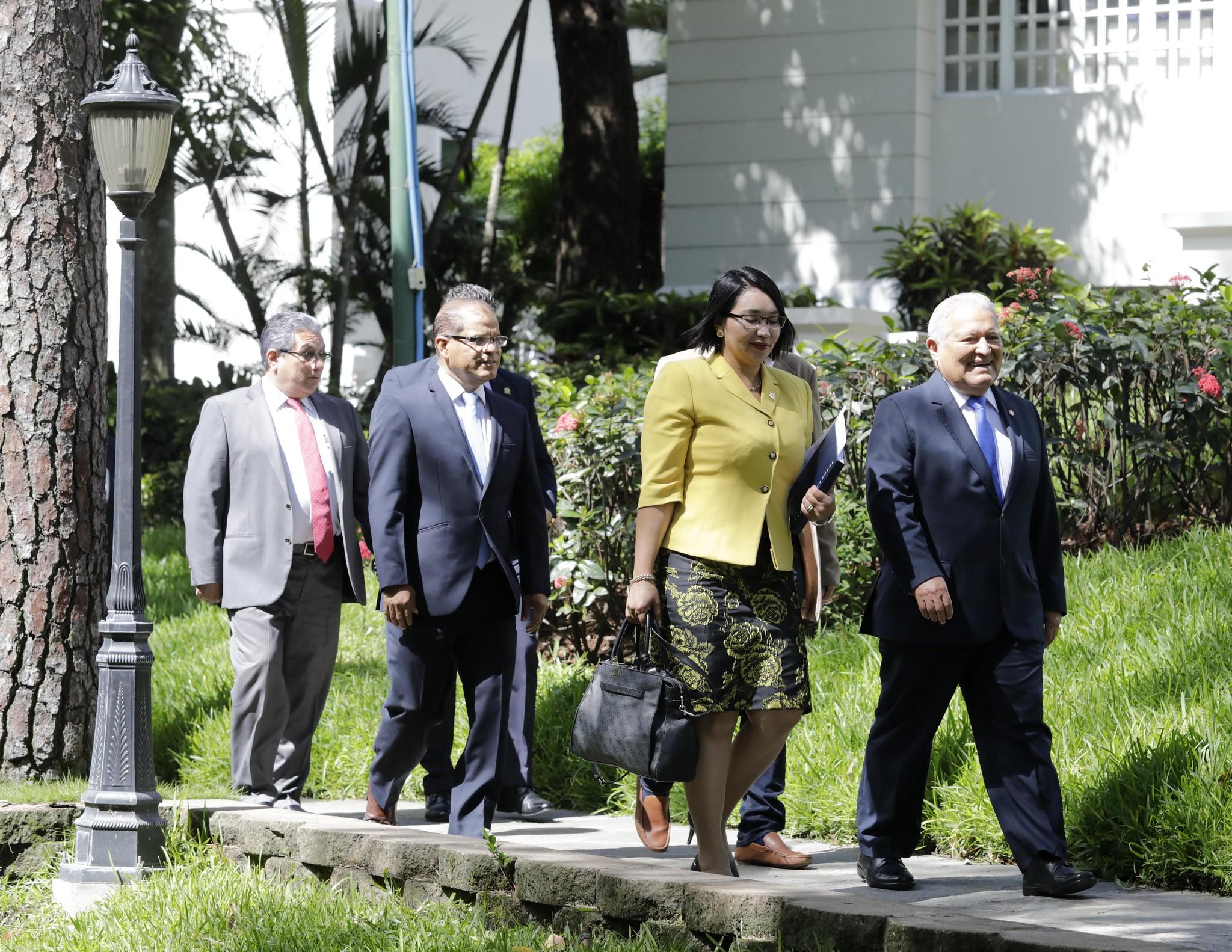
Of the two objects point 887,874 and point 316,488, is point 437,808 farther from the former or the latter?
point 887,874

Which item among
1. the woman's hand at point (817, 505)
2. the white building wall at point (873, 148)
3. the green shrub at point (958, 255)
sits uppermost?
the white building wall at point (873, 148)

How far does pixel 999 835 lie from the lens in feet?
19.5

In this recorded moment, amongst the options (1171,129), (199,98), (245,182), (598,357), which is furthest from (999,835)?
(245,182)

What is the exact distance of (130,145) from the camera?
6441 mm

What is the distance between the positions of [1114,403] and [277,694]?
14.9 ft

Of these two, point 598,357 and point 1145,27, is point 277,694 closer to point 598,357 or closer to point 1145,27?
point 598,357

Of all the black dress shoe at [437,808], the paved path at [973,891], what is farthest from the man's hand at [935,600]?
the black dress shoe at [437,808]

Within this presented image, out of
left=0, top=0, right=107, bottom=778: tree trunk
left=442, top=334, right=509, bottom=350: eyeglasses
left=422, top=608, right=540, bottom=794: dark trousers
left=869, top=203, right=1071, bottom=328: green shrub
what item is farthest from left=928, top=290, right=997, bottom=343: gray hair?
left=869, top=203, right=1071, bottom=328: green shrub

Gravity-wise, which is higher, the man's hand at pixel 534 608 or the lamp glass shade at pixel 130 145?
the lamp glass shade at pixel 130 145

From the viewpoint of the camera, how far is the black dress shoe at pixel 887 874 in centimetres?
544

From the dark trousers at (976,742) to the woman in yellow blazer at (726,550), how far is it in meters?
0.39

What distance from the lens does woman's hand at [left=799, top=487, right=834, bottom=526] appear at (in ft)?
17.3

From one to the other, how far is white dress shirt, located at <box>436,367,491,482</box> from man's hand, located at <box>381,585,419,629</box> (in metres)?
0.54

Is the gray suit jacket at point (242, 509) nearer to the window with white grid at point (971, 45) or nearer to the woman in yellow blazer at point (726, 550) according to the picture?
the woman in yellow blazer at point (726, 550)
